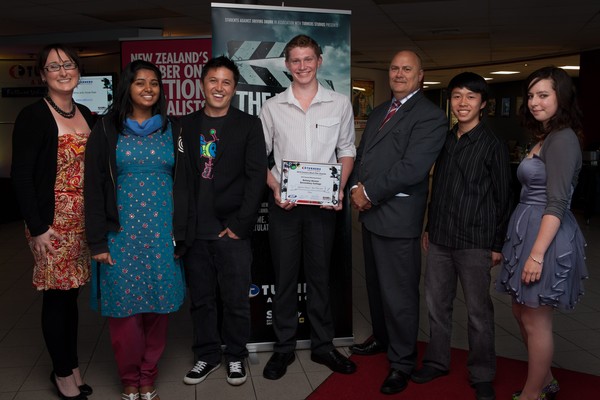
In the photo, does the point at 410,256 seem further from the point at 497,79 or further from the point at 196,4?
the point at 497,79

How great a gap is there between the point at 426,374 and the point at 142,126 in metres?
1.97

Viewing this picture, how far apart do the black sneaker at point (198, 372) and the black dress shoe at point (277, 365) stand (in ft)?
1.02

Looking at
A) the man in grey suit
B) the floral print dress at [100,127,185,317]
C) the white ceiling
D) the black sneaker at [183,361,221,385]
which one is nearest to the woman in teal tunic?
the floral print dress at [100,127,185,317]

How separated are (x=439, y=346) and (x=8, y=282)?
13.3 feet

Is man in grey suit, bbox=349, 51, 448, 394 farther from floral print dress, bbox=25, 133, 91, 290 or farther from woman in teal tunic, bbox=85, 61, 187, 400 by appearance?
floral print dress, bbox=25, 133, 91, 290

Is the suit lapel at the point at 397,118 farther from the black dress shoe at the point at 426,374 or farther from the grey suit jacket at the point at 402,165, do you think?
the black dress shoe at the point at 426,374

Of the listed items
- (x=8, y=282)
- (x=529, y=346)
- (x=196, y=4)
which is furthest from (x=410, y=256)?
(x=196, y=4)

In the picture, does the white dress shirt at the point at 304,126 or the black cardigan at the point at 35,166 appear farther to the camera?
the white dress shirt at the point at 304,126

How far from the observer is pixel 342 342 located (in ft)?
11.7

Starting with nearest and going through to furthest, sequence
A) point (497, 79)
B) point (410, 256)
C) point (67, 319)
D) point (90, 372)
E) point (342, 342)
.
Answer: point (67, 319) → point (410, 256) → point (90, 372) → point (342, 342) → point (497, 79)

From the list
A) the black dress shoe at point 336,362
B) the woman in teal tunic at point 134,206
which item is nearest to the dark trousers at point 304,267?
the black dress shoe at point 336,362

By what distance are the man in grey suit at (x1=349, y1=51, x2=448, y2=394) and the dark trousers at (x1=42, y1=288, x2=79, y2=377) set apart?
1565mm

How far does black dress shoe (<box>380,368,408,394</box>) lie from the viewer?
292cm

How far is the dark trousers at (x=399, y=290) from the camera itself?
3008mm
